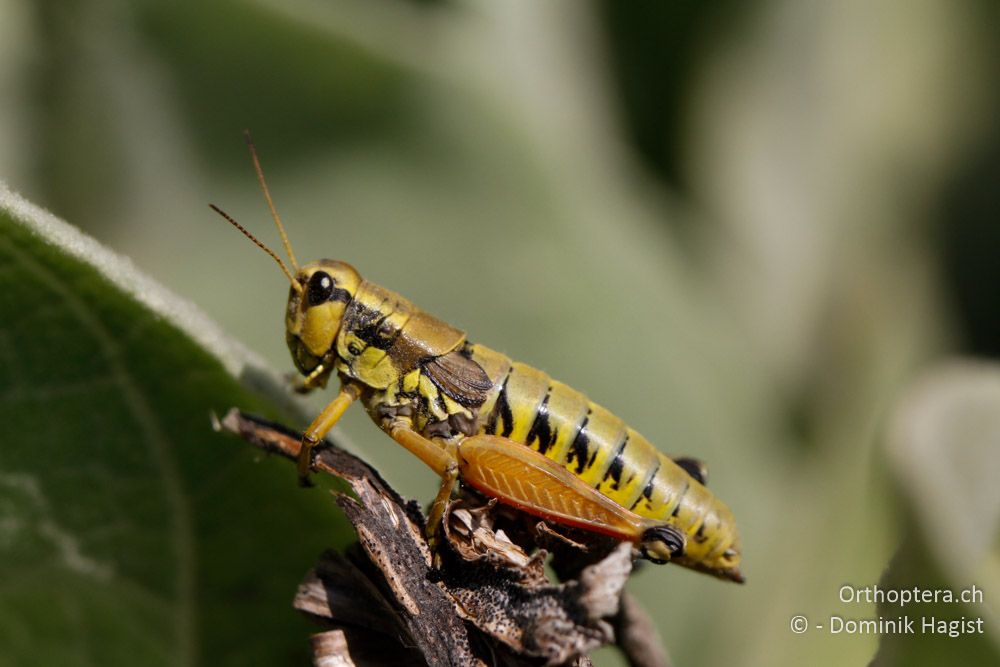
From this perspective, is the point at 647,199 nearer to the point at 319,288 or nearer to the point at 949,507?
the point at 319,288

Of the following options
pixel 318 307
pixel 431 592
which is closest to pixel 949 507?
pixel 431 592

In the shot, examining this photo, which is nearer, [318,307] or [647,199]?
[318,307]

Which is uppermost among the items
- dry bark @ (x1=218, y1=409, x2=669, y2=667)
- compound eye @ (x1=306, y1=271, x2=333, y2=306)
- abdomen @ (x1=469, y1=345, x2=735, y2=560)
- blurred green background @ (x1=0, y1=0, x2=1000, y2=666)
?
blurred green background @ (x1=0, y1=0, x2=1000, y2=666)

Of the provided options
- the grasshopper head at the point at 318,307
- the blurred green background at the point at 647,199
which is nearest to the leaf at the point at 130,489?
the grasshopper head at the point at 318,307

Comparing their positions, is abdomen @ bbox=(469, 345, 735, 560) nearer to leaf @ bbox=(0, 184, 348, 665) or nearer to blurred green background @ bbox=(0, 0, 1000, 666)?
blurred green background @ bbox=(0, 0, 1000, 666)

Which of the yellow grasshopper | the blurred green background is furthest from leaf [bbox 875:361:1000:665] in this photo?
the yellow grasshopper

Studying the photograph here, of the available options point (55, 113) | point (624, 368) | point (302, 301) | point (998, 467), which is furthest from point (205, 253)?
point (998, 467)

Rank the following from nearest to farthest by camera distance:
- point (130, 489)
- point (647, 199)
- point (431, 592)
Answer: point (431, 592)
point (130, 489)
point (647, 199)
